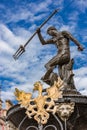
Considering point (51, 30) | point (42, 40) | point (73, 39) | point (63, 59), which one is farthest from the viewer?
point (42, 40)

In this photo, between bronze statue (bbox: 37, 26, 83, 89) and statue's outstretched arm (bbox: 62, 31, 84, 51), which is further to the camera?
statue's outstretched arm (bbox: 62, 31, 84, 51)

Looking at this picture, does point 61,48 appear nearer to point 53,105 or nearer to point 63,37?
point 63,37

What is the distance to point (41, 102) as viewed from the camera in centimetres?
1190

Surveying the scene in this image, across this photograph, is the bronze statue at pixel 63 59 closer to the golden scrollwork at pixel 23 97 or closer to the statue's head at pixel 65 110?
the golden scrollwork at pixel 23 97

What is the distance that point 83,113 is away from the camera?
1188cm

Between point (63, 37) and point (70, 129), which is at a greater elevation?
point (63, 37)

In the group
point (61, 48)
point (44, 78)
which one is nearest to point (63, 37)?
point (61, 48)

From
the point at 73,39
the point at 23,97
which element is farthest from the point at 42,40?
the point at 23,97

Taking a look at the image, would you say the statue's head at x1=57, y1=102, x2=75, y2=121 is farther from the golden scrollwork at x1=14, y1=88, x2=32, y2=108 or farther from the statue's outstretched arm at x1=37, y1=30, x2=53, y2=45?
the statue's outstretched arm at x1=37, y1=30, x2=53, y2=45

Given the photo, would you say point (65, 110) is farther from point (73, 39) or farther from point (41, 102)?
point (73, 39)

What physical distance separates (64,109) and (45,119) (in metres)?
0.72

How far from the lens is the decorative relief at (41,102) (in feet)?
38.6

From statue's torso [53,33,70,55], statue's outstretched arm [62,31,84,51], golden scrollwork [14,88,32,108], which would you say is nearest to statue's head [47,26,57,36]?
statue's torso [53,33,70,55]

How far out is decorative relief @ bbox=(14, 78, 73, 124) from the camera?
11773mm
